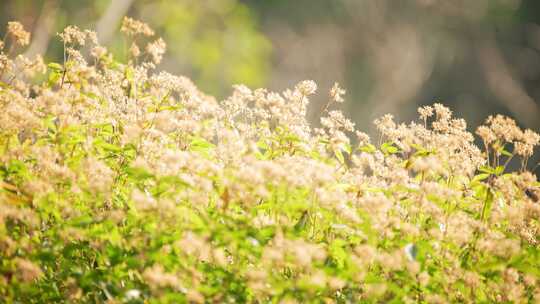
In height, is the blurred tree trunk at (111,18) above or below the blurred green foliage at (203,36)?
below

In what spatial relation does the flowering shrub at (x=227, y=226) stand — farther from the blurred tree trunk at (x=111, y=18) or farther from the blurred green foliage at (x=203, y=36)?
the blurred green foliage at (x=203, y=36)

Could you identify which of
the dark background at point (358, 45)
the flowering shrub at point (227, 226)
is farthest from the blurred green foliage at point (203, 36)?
the flowering shrub at point (227, 226)

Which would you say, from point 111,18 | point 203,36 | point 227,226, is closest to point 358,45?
point 203,36

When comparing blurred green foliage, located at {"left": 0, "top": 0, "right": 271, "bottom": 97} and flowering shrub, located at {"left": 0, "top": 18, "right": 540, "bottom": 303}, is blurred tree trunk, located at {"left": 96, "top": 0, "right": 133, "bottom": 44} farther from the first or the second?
flowering shrub, located at {"left": 0, "top": 18, "right": 540, "bottom": 303}

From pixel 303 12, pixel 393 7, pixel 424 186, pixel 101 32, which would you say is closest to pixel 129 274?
pixel 424 186

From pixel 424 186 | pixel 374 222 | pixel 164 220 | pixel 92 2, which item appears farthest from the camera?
pixel 92 2

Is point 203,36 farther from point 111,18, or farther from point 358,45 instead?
point 358,45

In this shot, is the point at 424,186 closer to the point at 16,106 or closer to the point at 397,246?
the point at 397,246

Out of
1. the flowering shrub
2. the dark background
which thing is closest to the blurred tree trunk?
the dark background

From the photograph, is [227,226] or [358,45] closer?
[227,226]

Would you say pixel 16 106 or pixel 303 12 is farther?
pixel 303 12

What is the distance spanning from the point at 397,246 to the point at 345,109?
358 inches

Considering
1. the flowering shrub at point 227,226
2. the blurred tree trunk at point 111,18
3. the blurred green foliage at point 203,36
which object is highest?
the blurred green foliage at point 203,36

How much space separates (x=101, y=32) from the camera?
880cm
